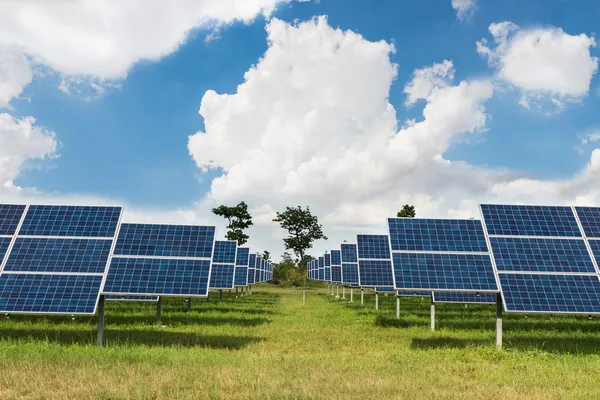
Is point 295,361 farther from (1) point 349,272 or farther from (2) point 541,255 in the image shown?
(1) point 349,272

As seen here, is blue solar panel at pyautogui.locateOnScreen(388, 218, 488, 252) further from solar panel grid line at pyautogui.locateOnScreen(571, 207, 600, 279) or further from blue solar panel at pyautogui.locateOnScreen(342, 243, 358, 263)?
blue solar panel at pyautogui.locateOnScreen(342, 243, 358, 263)

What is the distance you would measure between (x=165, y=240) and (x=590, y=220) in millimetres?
17983

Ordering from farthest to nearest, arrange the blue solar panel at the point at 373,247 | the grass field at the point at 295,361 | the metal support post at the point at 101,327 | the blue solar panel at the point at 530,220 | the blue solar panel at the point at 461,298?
the blue solar panel at the point at 373,247 < the blue solar panel at the point at 461,298 < the blue solar panel at the point at 530,220 < the metal support post at the point at 101,327 < the grass field at the point at 295,361

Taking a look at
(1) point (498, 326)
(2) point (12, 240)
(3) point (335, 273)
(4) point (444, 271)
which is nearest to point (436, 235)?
(4) point (444, 271)

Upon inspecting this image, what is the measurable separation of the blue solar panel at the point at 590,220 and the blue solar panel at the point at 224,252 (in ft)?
90.2

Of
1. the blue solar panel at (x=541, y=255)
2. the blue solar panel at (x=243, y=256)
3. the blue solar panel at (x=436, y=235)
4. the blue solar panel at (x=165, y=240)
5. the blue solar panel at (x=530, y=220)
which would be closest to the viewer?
the blue solar panel at (x=541, y=255)

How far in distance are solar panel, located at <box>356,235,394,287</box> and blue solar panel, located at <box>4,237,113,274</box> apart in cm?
1782

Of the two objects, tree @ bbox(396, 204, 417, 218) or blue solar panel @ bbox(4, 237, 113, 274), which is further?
tree @ bbox(396, 204, 417, 218)

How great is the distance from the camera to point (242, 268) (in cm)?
4803

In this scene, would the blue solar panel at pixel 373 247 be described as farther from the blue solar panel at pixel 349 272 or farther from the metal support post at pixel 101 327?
the metal support post at pixel 101 327

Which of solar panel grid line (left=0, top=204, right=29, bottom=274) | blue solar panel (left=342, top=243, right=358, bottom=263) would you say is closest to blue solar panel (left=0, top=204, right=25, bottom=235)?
solar panel grid line (left=0, top=204, right=29, bottom=274)

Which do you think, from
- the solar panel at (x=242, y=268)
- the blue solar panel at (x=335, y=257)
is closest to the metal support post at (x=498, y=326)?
the solar panel at (x=242, y=268)

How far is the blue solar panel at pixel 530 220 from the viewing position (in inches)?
725

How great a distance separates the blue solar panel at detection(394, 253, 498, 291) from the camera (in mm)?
16828
